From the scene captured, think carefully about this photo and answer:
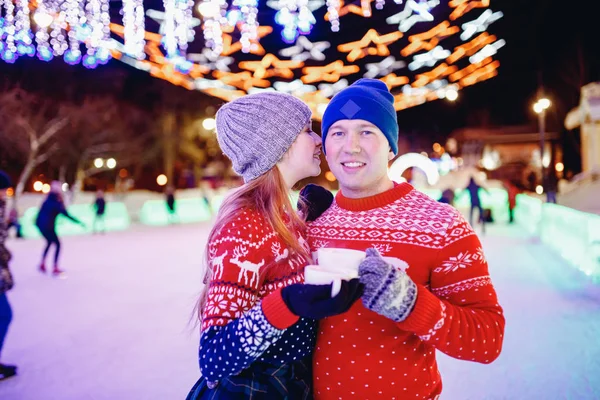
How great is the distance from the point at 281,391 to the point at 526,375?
264cm

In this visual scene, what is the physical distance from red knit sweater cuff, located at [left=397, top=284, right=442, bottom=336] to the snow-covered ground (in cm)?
126

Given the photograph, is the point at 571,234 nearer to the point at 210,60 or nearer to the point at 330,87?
the point at 330,87

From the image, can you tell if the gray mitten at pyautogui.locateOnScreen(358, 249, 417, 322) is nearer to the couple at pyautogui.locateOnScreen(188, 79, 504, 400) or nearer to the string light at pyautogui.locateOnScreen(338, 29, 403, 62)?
the couple at pyautogui.locateOnScreen(188, 79, 504, 400)

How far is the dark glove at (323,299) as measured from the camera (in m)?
0.96

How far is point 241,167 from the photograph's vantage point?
144 cm

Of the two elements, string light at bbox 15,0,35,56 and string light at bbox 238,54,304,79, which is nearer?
string light at bbox 15,0,35,56

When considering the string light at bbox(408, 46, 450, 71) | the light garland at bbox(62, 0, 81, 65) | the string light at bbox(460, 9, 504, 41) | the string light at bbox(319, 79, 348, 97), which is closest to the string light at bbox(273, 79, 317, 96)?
the string light at bbox(319, 79, 348, 97)

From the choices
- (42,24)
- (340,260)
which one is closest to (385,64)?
(42,24)

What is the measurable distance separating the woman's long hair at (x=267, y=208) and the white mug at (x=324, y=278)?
0.99 feet

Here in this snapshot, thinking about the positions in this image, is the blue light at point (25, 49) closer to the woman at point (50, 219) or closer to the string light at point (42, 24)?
the string light at point (42, 24)

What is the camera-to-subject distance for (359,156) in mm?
1418

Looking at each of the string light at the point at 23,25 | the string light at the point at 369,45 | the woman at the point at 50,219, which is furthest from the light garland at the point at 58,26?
the string light at the point at 369,45

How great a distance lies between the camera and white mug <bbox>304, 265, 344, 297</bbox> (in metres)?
0.97

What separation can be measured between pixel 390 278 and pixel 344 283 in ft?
0.36
